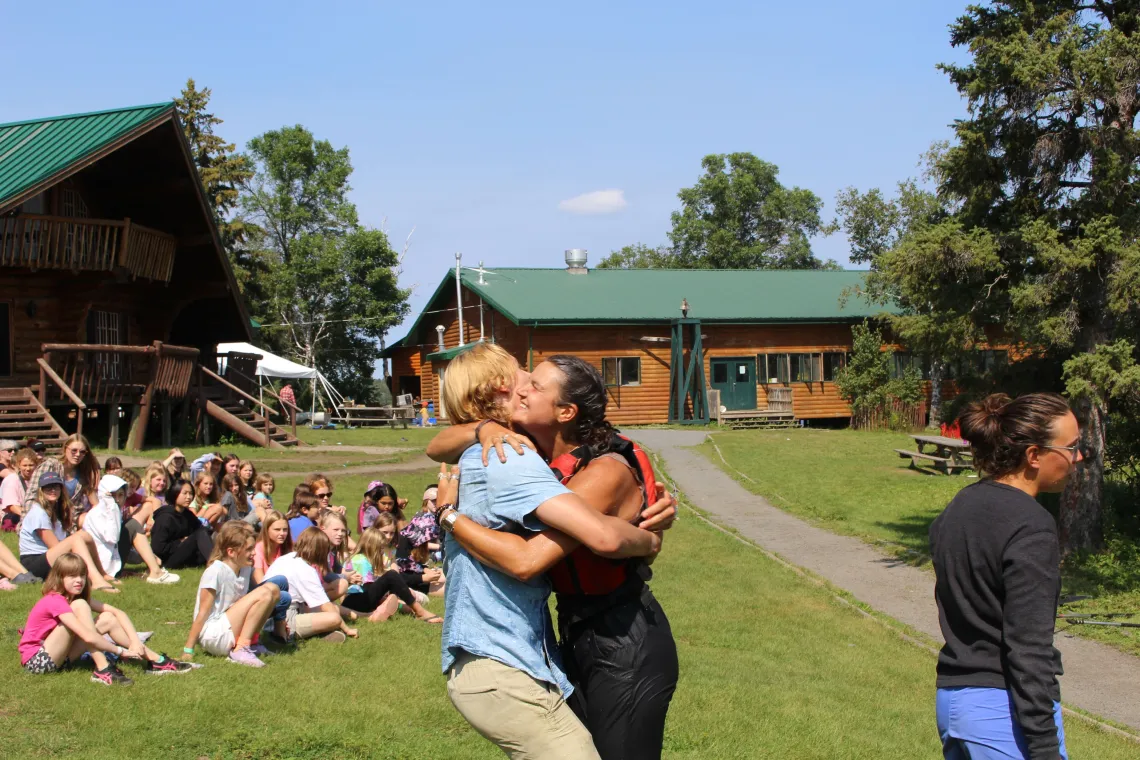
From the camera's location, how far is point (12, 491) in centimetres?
1256

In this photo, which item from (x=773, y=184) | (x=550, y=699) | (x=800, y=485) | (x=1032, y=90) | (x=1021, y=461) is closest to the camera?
(x=550, y=699)

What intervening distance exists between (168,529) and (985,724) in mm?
9545

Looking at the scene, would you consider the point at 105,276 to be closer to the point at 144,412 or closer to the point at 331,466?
the point at 144,412

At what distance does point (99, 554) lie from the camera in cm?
1040

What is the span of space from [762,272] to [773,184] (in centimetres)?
2561

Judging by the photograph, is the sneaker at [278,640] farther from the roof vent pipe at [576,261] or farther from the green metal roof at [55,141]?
the roof vent pipe at [576,261]

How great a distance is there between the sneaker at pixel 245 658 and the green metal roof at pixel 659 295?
91.1 ft

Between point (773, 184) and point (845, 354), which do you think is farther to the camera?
point (773, 184)

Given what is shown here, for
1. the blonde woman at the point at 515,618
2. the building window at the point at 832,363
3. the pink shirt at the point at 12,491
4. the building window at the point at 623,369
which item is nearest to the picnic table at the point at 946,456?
the building window at the point at 623,369

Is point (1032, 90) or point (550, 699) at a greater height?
point (1032, 90)

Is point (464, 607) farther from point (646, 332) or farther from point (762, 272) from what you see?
point (762, 272)

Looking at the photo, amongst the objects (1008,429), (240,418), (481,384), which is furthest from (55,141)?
(1008,429)

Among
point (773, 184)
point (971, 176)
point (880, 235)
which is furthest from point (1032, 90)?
point (773, 184)

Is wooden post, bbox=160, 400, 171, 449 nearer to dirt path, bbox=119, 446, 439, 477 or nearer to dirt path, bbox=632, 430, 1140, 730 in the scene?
dirt path, bbox=119, 446, 439, 477
